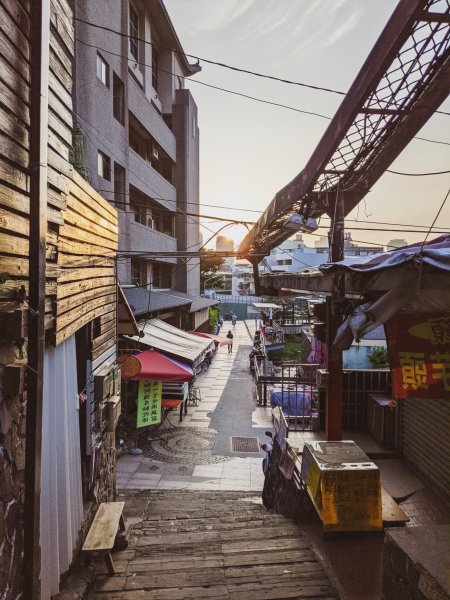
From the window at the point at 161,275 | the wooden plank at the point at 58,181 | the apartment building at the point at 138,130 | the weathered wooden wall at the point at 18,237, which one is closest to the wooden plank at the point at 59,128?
the weathered wooden wall at the point at 18,237

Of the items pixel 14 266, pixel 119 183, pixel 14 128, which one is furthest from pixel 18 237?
pixel 119 183

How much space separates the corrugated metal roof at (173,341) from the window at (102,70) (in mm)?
10125

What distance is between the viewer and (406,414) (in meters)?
9.34

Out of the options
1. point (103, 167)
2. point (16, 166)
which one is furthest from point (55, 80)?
point (103, 167)

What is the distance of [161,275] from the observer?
2717cm

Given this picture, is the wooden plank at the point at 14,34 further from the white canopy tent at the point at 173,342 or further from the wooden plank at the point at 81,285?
the white canopy tent at the point at 173,342

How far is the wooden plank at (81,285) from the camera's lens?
5.56 metres

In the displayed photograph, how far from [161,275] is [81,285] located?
20.6m

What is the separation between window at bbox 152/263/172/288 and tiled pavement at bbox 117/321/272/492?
7537 millimetres

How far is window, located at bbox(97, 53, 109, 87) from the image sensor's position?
15742mm

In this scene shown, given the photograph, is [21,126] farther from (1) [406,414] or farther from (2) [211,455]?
(2) [211,455]

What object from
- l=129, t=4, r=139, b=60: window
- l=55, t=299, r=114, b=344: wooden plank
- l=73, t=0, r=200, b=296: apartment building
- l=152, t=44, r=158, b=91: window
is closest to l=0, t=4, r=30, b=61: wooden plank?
l=55, t=299, r=114, b=344: wooden plank

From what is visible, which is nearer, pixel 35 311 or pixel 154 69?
pixel 35 311

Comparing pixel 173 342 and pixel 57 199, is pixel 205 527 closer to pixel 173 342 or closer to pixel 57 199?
pixel 57 199
